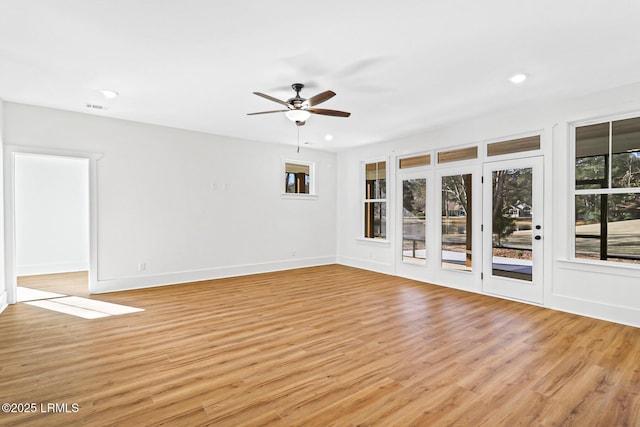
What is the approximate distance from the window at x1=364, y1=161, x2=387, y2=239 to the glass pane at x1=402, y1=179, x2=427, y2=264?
0.59 metres

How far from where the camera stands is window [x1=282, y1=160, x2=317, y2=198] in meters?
7.49

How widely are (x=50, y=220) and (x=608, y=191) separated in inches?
373

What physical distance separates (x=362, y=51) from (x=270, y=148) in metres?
4.28

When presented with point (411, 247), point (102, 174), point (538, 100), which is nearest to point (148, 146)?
point (102, 174)

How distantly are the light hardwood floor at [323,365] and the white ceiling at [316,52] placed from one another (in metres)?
2.77

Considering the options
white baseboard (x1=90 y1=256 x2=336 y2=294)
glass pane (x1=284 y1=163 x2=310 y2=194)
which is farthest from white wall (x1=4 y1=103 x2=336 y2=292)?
glass pane (x1=284 y1=163 x2=310 y2=194)

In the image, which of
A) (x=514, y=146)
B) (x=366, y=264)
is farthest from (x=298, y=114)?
(x=366, y=264)

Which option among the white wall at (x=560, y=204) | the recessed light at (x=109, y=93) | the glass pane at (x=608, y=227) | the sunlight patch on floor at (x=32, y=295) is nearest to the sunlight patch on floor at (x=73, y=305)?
the sunlight patch on floor at (x=32, y=295)

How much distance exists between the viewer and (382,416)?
2051 millimetres

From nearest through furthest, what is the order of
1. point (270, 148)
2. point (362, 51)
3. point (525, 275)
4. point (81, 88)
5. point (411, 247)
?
point (362, 51)
point (81, 88)
point (525, 275)
point (411, 247)
point (270, 148)

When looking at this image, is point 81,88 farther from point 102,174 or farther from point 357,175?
point 357,175

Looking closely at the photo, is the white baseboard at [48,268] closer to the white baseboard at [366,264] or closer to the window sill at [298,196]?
the window sill at [298,196]

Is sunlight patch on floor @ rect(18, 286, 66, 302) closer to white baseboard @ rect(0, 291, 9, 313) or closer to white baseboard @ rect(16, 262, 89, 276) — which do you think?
white baseboard @ rect(0, 291, 9, 313)

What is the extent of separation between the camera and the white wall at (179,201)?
503 cm
